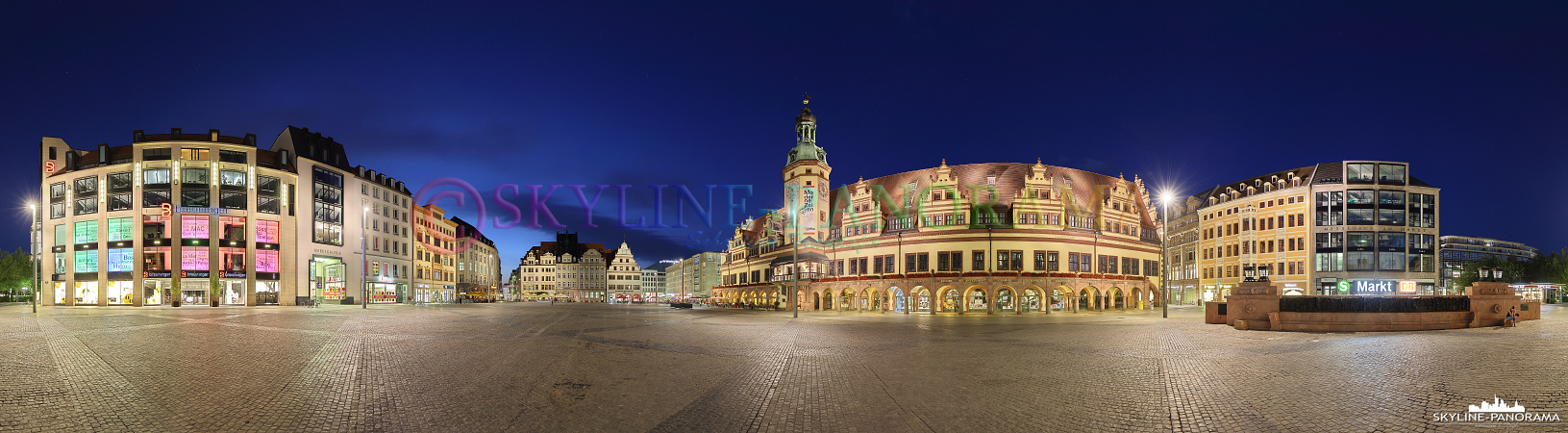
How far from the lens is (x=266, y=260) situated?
75.3 meters

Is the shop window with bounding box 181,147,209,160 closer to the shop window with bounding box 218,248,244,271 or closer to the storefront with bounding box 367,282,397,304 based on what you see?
the shop window with bounding box 218,248,244,271

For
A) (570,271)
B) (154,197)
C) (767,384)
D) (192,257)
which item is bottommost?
(570,271)

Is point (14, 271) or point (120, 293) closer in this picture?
point (120, 293)

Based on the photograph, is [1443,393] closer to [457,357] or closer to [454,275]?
[457,357]

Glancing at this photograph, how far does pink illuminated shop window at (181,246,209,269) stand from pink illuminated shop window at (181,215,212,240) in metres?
1.18

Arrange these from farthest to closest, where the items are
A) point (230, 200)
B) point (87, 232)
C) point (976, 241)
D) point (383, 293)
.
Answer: point (383, 293), point (87, 232), point (230, 200), point (976, 241)

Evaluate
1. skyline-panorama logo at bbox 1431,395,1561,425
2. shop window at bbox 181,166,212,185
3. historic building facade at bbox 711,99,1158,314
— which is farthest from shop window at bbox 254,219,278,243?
skyline-panorama logo at bbox 1431,395,1561,425

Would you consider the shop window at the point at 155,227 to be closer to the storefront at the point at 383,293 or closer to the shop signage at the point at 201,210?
the shop signage at the point at 201,210

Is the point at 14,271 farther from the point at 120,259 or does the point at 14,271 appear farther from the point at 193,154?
the point at 193,154

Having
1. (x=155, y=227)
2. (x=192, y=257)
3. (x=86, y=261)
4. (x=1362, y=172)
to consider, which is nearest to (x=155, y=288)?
(x=192, y=257)

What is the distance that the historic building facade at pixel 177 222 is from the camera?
233 feet

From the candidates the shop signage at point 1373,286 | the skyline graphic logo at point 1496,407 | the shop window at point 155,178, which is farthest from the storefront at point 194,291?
the shop signage at point 1373,286

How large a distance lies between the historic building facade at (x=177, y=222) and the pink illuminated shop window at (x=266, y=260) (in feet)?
0.31

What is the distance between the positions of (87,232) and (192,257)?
1161 centimetres
